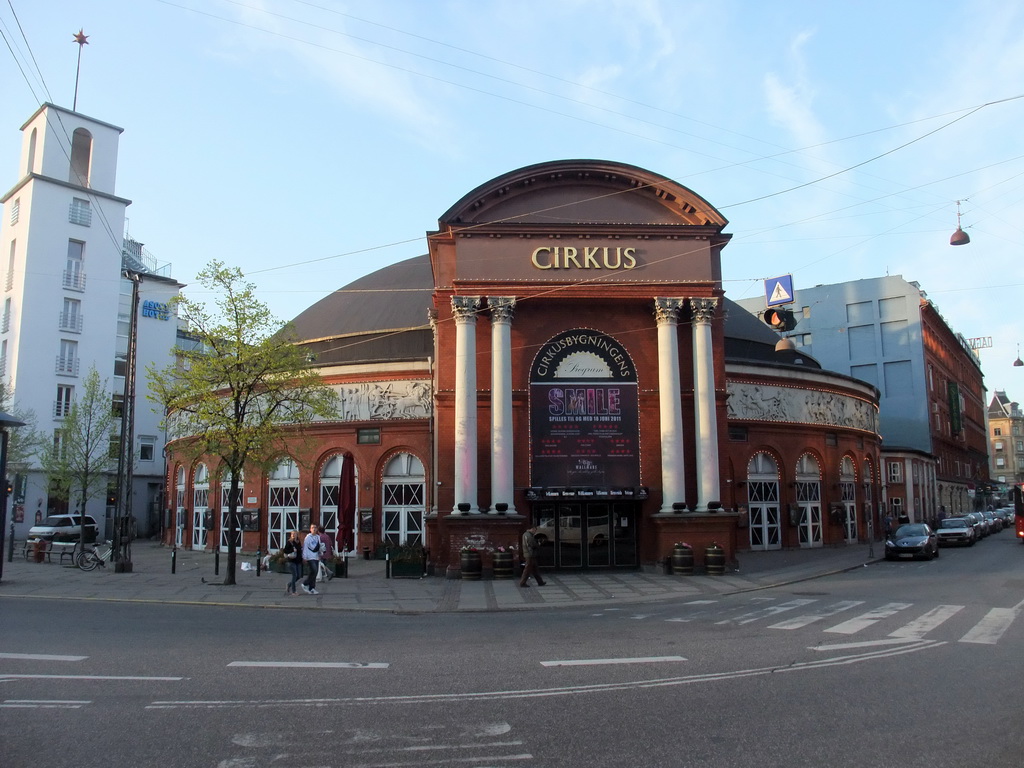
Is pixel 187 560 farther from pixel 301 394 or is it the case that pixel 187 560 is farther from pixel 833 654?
pixel 833 654

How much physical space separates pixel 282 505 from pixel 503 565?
13259 mm

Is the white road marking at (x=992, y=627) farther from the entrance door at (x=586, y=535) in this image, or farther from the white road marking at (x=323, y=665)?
the entrance door at (x=586, y=535)

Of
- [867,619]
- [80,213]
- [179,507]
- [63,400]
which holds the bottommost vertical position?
[867,619]

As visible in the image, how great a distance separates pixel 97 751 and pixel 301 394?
18504mm

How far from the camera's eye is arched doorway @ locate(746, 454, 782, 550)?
1378 inches

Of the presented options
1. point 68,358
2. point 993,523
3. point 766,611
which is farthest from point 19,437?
point 993,523

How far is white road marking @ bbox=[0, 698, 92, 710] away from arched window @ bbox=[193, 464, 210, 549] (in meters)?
29.7

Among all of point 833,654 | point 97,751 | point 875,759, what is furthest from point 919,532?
point 97,751

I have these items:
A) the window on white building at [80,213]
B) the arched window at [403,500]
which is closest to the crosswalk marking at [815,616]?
the arched window at [403,500]

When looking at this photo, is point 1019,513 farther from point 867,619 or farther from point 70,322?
point 70,322

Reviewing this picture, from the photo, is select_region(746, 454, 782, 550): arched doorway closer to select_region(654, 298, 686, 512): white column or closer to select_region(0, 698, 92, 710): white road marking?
select_region(654, 298, 686, 512): white column

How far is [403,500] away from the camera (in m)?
32.0

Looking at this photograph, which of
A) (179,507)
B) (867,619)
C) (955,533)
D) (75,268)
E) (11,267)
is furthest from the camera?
(75,268)

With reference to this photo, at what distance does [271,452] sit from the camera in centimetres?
2500
